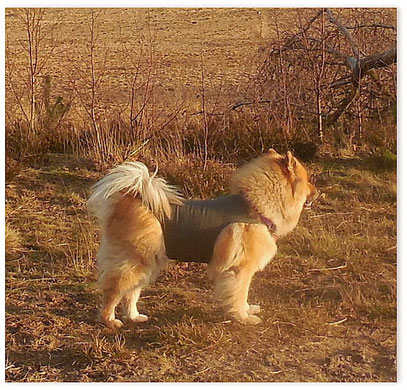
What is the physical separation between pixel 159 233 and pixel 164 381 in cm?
87

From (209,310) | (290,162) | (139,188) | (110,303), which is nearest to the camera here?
(139,188)

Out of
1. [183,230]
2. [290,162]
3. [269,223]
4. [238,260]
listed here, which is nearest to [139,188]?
[183,230]

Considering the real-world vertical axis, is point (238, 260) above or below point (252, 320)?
above

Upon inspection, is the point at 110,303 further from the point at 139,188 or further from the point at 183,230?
the point at 139,188

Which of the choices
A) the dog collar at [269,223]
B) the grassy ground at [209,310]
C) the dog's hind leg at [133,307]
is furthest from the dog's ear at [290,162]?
the dog's hind leg at [133,307]

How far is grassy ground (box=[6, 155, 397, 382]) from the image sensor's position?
350 cm

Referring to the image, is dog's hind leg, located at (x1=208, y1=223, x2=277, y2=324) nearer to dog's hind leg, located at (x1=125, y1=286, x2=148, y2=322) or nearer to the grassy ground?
the grassy ground

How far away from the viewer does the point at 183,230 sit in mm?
3666

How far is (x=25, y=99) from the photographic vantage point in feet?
21.5

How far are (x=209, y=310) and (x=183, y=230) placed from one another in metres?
0.69

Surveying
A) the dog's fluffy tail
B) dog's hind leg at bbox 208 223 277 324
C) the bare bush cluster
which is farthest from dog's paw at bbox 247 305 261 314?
the bare bush cluster

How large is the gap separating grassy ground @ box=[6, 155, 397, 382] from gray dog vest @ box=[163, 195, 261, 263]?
0.49m

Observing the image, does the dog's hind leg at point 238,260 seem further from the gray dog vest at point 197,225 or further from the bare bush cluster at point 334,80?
the bare bush cluster at point 334,80

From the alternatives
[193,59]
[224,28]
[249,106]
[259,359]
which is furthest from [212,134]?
[259,359]
